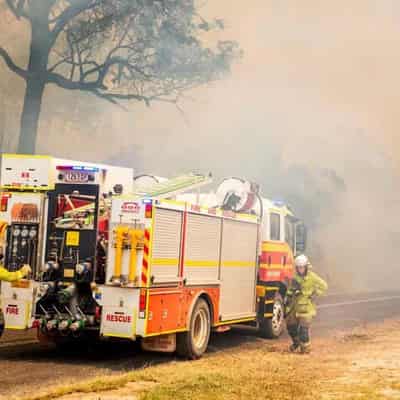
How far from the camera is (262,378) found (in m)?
8.32

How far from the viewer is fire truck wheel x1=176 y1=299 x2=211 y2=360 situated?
1020 cm

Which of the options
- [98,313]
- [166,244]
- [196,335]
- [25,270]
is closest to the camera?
[25,270]

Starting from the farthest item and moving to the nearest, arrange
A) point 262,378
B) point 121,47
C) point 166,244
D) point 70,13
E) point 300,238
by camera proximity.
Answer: point 121,47 < point 70,13 < point 300,238 < point 166,244 < point 262,378

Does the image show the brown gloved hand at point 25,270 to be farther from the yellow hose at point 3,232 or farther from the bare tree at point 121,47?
the bare tree at point 121,47

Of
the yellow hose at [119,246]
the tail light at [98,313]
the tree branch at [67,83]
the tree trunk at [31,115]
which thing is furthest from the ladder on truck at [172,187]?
the tree branch at [67,83]

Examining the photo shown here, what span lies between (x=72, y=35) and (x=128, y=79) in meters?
1.94

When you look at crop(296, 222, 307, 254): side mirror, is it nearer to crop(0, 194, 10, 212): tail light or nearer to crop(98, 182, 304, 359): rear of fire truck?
crop(98, 182, 304, 359): rear of fire truck

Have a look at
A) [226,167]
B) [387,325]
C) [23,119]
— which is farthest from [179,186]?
[226,167]

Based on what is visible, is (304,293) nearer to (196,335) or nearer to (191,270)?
(196,335)

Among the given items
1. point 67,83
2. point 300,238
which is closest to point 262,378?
point 300,238

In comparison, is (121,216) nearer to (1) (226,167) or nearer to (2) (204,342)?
(2) (204,342)

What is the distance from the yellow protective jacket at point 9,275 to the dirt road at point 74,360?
3.27 ft

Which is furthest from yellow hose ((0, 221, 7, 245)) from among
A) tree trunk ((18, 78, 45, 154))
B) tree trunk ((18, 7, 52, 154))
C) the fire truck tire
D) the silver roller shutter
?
tree trunk ((18, 78, 45, 154))

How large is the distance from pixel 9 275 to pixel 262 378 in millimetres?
3126
